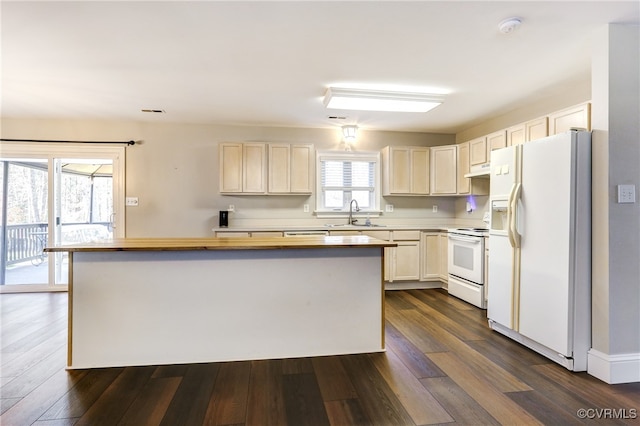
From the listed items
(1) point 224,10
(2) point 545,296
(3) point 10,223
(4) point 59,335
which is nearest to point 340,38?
(1) point 224,10

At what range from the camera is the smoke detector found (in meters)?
2.04

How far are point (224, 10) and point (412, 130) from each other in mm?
3691

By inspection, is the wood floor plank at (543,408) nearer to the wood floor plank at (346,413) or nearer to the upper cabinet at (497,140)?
the wood floor plank at (346,413)

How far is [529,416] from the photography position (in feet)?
5.70

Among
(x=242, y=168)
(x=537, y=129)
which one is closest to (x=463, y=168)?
(x=537, y=129)

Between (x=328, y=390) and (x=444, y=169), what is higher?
(x=444, y=169)

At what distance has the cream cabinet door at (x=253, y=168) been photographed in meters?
4.42

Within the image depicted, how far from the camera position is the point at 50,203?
4.33 meters

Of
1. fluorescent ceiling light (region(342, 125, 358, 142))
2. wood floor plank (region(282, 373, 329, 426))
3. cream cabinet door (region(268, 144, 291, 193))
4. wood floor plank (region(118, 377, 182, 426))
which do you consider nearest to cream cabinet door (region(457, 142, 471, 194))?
fluorescent ceiling light (region(342, 125, 358, 142))

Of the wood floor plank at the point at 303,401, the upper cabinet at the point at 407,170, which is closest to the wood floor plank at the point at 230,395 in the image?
the wood floor plank at the point at 303,401

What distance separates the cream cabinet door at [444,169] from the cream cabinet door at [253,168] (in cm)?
258

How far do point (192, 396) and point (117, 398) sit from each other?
46 centimetres

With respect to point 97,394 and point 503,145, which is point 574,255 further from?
point 97,394

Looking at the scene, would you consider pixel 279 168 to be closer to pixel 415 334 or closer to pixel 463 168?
pixel 463 168
